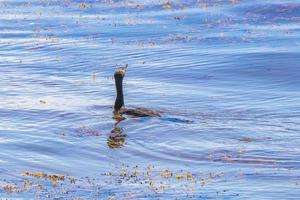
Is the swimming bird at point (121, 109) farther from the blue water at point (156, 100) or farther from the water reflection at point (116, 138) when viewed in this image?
the water reflection at point (116, 138)

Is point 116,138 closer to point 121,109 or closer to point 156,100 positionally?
point 121,109

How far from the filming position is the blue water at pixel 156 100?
1636 cm

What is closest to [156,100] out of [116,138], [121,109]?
[121,109]

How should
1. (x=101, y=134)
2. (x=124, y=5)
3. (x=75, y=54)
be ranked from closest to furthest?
(x=101, y=134) → (x=75, y=54) → (x=124, y=5)

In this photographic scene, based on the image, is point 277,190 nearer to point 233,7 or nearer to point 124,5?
point 233,7

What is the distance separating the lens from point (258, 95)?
25266mm

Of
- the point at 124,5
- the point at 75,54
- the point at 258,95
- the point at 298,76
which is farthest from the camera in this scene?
the point at 124,5

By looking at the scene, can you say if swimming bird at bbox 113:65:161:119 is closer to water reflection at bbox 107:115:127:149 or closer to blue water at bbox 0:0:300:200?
blue water at bbox 0:0:300:200

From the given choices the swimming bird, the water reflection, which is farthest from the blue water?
the swimming bird

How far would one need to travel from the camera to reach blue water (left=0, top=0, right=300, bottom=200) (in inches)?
644

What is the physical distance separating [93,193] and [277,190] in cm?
313

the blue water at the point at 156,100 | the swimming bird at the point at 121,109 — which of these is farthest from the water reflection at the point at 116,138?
the swimming bird at the point at 121,109

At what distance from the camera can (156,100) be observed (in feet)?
80.5

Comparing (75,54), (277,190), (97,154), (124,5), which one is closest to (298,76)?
(75,54)
